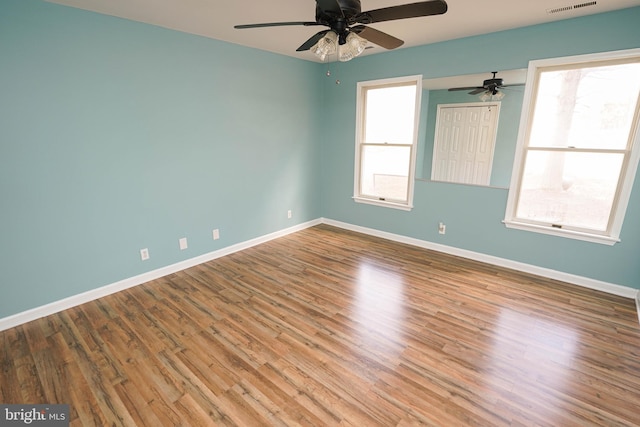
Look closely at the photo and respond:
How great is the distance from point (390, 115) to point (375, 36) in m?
2.37

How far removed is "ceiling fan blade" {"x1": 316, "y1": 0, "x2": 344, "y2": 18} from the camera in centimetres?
155

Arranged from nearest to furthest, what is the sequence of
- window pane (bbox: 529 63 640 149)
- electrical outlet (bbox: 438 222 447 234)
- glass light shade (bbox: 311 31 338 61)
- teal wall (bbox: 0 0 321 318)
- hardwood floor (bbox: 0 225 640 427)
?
hardwood floor (bbox: 0 225 640 427)
glass light shade (bbox: 311 31 338 61)
teal wall (bbox: 0 0 321 318)
window pane (bbox: 529 63 640 149)
electrical outlet (bbox: 438 222 447 234)

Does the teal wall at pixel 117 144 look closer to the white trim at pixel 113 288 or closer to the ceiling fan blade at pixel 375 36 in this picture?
the white trim at pixel 113 288

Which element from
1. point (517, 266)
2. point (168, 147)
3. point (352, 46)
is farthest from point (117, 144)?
point (517, 266)

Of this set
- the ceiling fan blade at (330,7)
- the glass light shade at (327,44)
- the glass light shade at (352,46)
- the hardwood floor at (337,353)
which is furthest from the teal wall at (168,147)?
the ceiling fan blade at (330,7)

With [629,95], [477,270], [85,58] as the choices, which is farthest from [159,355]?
[629,95]

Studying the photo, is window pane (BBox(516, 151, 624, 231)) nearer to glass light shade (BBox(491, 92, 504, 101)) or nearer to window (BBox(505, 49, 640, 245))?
window (BBox(505, 49, 640, 245))

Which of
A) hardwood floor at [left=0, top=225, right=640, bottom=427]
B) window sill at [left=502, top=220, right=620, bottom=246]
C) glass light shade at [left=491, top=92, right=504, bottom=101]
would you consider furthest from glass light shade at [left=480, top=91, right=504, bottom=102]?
hardwood floor at [left=0, top=225, right=640, bottom=427]

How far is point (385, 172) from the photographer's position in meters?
4.58

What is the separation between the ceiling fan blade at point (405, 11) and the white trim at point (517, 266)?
3038mm

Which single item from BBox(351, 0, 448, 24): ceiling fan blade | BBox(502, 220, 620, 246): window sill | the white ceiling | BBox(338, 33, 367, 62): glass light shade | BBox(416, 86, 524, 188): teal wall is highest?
the white ceiling

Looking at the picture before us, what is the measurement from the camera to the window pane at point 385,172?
14.3ft

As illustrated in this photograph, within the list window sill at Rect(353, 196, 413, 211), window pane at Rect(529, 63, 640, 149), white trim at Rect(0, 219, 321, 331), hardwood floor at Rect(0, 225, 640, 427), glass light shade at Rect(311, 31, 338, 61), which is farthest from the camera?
window sill at Rect(353, 196, 413, 211)

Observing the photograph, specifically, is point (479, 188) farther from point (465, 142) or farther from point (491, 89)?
point (491, 89)
